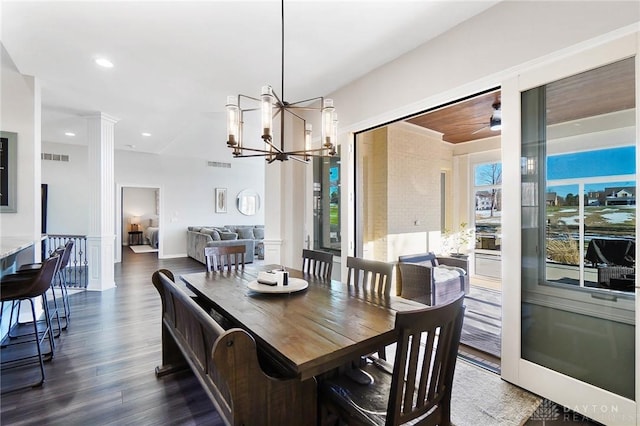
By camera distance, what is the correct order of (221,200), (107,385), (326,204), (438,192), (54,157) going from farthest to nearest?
(221,200) < (54,157) < (438,192) < (326,204) < (107,385)

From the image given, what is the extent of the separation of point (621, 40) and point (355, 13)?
1.75 m

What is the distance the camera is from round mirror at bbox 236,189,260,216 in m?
9.88

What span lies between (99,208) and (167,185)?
3594 millimetres

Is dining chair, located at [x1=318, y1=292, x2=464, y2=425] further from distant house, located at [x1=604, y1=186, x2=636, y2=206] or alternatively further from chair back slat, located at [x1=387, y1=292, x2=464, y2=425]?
distant house, located at [x1=604, y1=186, x2=636, y2=206]

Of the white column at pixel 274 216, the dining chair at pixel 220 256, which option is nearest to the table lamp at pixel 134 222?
the white column at pixel 274 216

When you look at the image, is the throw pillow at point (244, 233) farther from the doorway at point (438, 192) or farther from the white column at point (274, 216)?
the doorway at point (438, 192)

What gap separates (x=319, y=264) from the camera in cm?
293

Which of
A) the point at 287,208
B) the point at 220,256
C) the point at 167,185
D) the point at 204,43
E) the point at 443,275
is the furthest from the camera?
the point at 167,185

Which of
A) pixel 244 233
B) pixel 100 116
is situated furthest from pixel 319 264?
pixel 244 233

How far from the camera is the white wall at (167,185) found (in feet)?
22.6

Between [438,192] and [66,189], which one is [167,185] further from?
[438,192]

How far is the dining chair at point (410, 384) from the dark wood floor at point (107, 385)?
3.32ft

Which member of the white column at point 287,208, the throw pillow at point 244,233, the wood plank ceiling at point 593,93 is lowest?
the throw pillow at point 244,233

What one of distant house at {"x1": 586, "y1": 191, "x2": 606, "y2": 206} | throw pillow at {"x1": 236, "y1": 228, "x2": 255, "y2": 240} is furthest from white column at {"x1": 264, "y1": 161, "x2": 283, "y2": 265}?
throw pillow at {"x1": 236, "y1": 228, "x2": 255, "y2": 240}
